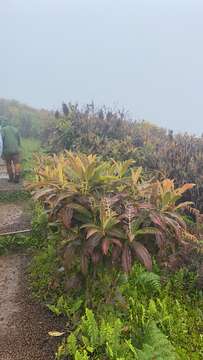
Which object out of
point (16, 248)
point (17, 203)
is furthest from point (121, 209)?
point (17, 203)

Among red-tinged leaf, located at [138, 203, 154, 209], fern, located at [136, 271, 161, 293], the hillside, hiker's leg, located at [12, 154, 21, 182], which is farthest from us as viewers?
the hillside

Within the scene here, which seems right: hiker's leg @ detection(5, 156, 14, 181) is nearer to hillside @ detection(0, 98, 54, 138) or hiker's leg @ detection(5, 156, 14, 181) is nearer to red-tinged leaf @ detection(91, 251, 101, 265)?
hillside @ detection(0, 98, 54, 138)

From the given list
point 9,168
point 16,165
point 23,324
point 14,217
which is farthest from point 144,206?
point 9,168

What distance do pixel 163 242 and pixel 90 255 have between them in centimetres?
72

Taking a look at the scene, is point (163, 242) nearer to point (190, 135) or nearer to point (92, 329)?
point (92, 329)

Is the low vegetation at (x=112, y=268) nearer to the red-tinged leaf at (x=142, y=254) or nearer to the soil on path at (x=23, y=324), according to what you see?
the red-tinged leaf at (x=142, y=254)

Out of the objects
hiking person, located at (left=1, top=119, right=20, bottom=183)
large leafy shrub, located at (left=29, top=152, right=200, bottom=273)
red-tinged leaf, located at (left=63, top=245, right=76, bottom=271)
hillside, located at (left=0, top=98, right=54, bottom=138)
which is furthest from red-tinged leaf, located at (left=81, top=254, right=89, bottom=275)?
hillside, located at (left=0, top=98, right=54, bottom=138)

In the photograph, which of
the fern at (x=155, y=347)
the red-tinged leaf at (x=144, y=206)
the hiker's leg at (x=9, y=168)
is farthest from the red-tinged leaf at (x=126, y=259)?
the hiker's leg at (x=9, y=168)

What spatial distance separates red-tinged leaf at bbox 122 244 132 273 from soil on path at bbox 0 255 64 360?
980 mm

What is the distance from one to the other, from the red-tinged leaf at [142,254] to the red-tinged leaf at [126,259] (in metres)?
0.07

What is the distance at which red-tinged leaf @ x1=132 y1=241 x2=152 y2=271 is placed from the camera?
13.4ft

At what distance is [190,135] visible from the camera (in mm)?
11250

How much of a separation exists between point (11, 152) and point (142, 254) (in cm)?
749

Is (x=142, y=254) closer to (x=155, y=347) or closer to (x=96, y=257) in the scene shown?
(x=96, y=257)
